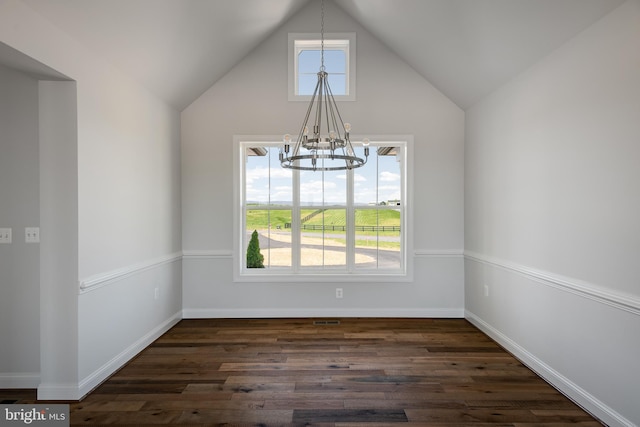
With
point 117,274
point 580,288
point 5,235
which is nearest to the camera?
point 580,288

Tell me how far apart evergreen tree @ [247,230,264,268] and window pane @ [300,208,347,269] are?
55 centimetres

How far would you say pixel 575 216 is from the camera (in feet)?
8.39

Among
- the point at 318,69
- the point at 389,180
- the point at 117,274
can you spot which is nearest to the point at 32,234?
the point at 117,274

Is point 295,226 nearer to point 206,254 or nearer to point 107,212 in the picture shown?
point 206,254

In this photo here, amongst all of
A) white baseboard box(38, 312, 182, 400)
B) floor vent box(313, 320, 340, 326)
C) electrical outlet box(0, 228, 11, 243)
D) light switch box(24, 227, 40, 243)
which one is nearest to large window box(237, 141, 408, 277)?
floor vent box(313, 320, 340, 326)

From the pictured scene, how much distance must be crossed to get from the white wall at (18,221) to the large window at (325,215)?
7.48 ft

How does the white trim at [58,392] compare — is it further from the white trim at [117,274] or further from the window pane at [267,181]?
the window pane at [267,181]

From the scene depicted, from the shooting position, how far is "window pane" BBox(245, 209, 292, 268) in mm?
4656

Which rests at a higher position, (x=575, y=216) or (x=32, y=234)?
(x=575, y=216)

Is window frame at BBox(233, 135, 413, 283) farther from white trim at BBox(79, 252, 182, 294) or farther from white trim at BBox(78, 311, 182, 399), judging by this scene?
white trim at BBox(78, 311, 182, 399)

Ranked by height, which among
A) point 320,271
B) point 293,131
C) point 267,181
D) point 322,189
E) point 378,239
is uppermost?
point 293,131

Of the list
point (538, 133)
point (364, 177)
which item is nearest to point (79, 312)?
point (364, 177)

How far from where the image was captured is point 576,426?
7.40 ft

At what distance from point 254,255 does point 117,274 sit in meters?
1.83
